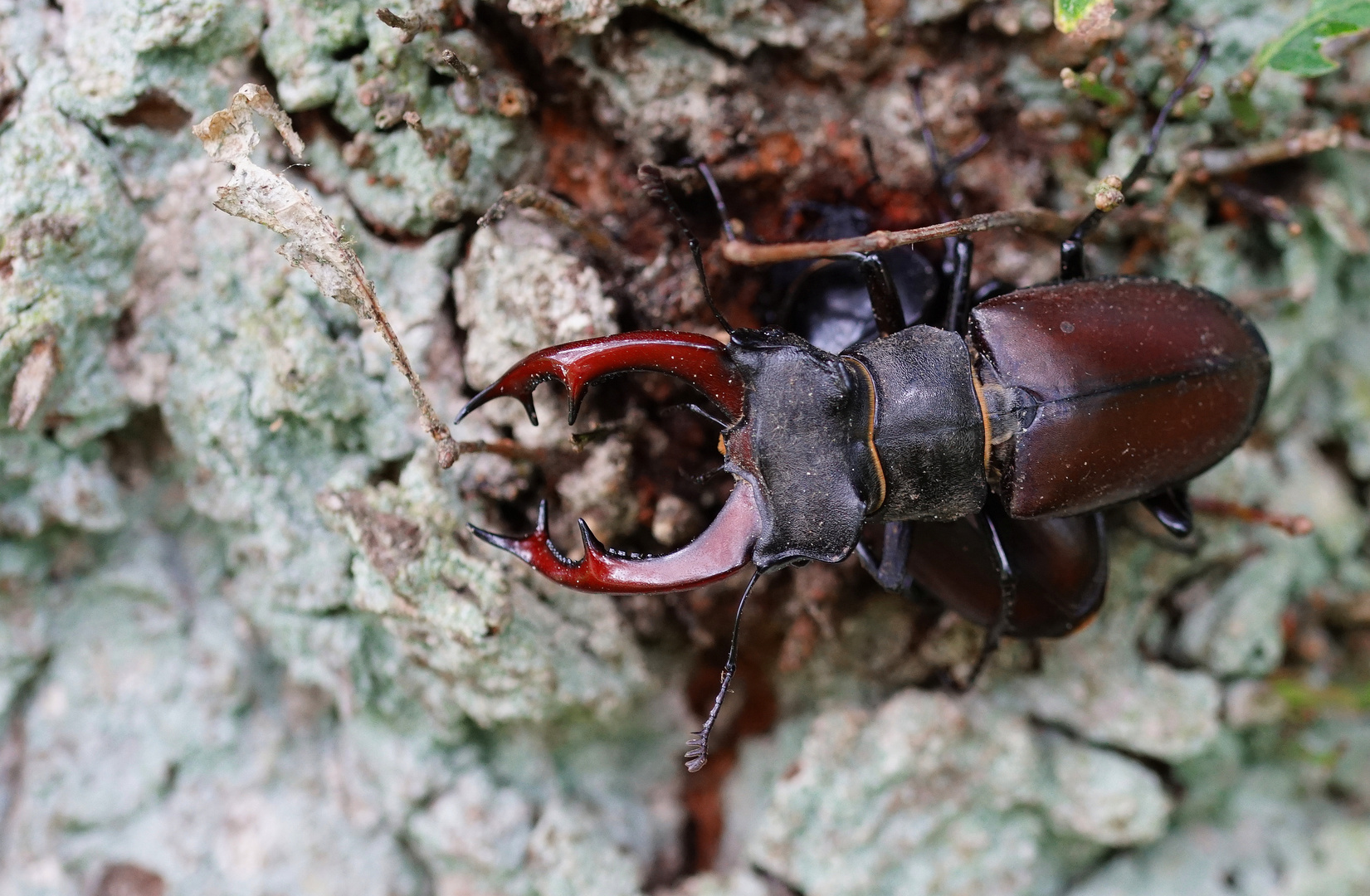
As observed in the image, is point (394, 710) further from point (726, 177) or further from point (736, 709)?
point (726, 177)


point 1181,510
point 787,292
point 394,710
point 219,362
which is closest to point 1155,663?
point 1181,510

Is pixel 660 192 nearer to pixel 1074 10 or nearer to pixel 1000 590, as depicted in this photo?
pixel 1074 10

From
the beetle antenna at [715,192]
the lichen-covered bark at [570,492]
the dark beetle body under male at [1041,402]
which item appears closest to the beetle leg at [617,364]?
the dark beetle body under male at [1041,402]

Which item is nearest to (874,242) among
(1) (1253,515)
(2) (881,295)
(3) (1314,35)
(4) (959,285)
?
(2) (881,295)

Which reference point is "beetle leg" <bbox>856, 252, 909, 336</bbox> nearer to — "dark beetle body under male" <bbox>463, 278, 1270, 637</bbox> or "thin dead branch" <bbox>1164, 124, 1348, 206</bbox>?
"dark beetle body under male" <bbox>463, 278, 1270, 637</bbox>

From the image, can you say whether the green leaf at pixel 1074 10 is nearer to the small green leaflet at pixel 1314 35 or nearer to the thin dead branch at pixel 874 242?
the thin dead branch at pixel 874 242
